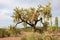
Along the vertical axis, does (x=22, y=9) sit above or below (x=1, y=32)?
above

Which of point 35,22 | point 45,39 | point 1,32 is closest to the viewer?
point 45,39

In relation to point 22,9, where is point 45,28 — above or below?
below

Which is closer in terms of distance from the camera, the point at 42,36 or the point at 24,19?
the point at 42,36

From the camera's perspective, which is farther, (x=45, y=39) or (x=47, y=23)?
(x=47, y=23)

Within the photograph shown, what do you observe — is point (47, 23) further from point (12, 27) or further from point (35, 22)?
point (12, 27)

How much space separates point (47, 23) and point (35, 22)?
2.15 meters

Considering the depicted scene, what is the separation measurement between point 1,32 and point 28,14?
35.8ft

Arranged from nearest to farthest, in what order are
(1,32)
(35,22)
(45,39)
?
(45,39) < (35,22) < (1,32)

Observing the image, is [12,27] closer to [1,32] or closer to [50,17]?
[50,17]

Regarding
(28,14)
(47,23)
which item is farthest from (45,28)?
(28,14)

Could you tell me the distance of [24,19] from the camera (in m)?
38.2

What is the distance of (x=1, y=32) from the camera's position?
46.8 metres

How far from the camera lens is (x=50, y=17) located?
38375 mm

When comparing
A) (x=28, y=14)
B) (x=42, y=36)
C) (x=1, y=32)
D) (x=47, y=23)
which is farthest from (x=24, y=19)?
(x=42, y=36)
